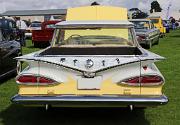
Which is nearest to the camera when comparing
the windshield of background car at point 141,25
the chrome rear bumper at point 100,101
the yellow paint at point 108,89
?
the chrome rear bumper at point 100,101

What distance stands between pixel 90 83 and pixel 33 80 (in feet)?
2.55

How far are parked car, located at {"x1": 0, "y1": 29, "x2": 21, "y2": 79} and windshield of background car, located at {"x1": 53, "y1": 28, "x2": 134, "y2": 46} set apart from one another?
1962 mm

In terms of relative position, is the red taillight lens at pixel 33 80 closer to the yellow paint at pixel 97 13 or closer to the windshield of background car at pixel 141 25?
the yellow paint at pixel 97 13

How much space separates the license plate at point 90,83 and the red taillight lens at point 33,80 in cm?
36

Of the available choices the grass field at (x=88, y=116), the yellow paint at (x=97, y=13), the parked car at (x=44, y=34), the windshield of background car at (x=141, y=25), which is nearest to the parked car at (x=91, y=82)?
the grass field at (x=88, y=116)

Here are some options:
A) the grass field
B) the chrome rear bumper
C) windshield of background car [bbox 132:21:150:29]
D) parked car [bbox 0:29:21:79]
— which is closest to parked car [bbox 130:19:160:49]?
windshield of background car [bbox 132:21:150:29]

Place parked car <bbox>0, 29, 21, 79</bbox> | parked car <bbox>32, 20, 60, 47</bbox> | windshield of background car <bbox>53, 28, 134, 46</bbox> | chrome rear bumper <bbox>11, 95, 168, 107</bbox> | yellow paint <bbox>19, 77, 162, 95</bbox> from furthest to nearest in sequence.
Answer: parked car <bbox>32, 20, 60, 47</bbox> < parked car <bbox>0, 29, 21, 79</bbox> < windshield of background car <bbox>53, 28, 134, 46</bbox> < yellow paint <bbox>19, 77, 162, 95</bbox> < chrome rear bumper <bbox>11, 95, 168, 107</bbox>

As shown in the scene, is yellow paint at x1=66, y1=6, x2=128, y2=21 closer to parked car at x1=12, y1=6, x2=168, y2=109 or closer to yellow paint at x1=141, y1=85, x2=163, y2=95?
parked car at x1=12, y1=6, x2=168, y2=109

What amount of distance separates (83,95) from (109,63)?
545mm

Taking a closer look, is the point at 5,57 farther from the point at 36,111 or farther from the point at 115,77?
the point at 115,77

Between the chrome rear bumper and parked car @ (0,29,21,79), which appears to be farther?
parked car @ (0,29,21,79)

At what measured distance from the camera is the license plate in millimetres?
5465

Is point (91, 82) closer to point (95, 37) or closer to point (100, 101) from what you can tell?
point (100, 101)

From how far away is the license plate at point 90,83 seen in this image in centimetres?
546
